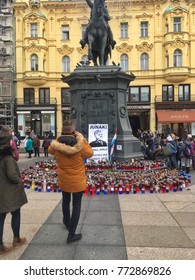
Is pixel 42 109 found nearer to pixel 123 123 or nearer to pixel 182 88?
pixel 182 88

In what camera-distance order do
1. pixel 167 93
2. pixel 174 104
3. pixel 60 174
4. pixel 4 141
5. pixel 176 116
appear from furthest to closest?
pixel 167 93
pixel 174 104
pixel 176 116
pixel 60 174
pixel 4 141

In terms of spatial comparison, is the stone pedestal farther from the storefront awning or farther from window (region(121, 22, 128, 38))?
window (region(121, 22, 128, 38))

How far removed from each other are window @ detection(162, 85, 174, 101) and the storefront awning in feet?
7.84

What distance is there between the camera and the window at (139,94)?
127 feet

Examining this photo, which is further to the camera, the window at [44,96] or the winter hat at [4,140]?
the window at [44,96]

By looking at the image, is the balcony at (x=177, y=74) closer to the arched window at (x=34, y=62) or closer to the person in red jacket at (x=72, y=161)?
the arched window at (x=34, y=62)

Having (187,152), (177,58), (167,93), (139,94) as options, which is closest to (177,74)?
(177,58)

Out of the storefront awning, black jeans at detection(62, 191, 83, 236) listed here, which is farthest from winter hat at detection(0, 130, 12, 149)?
the storefront awning

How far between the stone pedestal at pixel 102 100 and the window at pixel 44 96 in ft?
95.2

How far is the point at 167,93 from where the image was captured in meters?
38.4

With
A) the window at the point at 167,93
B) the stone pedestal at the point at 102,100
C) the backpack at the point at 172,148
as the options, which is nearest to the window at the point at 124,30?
the window at the point at 167,93

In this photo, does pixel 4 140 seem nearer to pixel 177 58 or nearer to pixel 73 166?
pixel 73 166

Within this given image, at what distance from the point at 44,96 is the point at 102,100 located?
29.9m

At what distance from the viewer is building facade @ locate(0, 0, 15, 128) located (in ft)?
125
